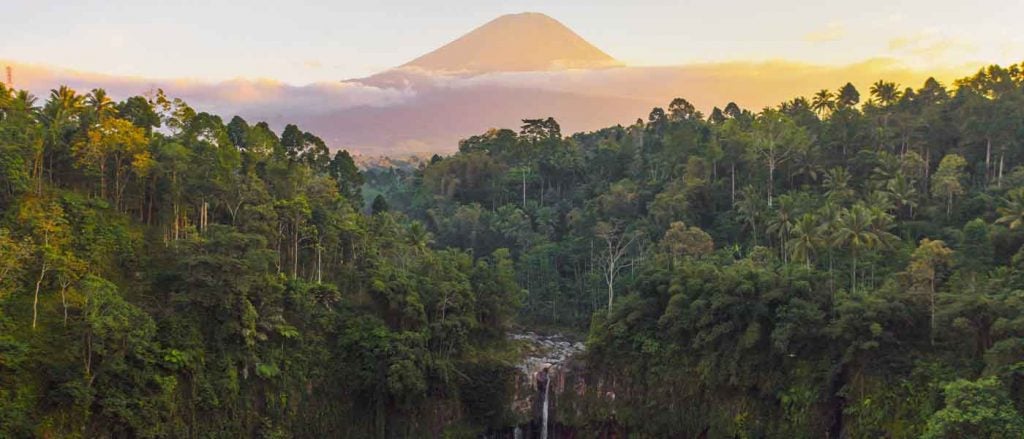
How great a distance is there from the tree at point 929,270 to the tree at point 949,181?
945cm

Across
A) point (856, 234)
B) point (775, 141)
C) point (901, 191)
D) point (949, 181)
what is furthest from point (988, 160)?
point (856, 234)

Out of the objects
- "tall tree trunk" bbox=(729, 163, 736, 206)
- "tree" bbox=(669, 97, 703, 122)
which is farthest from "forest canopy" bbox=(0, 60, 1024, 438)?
"tree" bbox=(669, 97, 703, 122)

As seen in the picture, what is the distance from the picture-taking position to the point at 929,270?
23750 millimetres

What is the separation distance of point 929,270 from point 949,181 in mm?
12414

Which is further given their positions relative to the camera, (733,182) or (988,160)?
(733,182)

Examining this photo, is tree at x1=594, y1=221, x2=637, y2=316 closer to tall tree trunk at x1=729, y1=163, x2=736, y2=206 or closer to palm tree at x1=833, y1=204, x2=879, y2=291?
tall tree trunk at x1=729, y1=163, x2=736, y2=206

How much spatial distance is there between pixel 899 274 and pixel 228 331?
2448cm

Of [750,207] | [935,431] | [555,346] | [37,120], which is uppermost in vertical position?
[37,120]

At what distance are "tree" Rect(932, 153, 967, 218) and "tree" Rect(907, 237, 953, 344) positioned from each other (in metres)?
9.45

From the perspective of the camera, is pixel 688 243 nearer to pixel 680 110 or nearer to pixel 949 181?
pixel 949 181

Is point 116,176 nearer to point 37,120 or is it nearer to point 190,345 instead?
point 37,120

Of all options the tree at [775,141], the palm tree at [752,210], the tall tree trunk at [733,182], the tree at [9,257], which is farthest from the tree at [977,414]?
the tree at [9,257]

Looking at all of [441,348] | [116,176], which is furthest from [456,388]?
[116,176]

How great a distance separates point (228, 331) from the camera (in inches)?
940
